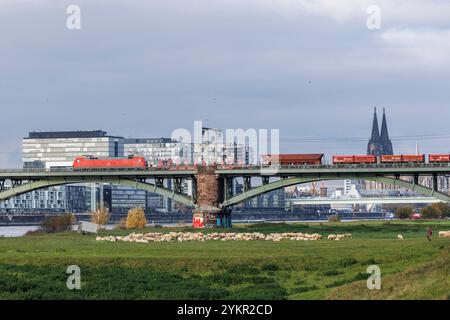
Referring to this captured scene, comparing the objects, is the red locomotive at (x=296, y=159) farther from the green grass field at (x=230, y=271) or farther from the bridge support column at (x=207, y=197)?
the green grass field at (x=230, y=271)

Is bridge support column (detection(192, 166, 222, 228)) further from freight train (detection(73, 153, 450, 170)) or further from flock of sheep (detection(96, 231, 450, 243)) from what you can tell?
flock of sheep (detection(96, 231, 450, 243))

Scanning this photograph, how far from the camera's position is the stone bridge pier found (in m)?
150

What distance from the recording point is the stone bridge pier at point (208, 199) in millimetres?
150125

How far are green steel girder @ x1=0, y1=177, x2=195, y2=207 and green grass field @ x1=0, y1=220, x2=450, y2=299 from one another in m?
60.9

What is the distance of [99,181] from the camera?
160125 mm

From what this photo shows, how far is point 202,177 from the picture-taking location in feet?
494

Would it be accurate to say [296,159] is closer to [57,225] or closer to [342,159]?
[342,159]

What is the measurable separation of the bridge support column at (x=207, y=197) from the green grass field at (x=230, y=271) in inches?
2297

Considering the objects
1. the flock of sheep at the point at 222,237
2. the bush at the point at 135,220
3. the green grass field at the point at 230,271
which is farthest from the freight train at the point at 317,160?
the green grass field at the point at 230,271

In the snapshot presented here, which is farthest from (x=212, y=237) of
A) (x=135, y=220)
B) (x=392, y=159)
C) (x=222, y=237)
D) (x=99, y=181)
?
(x=135, y=220)
